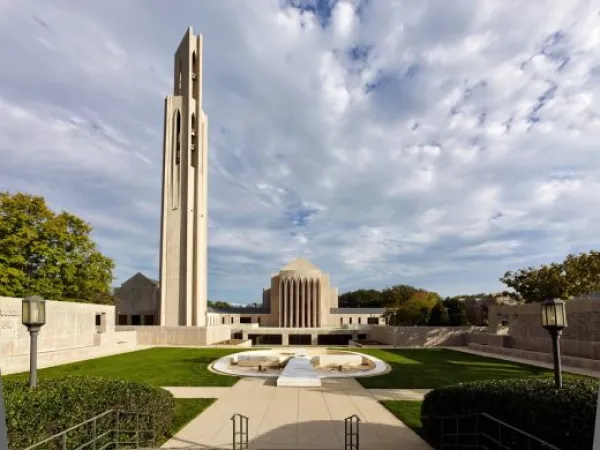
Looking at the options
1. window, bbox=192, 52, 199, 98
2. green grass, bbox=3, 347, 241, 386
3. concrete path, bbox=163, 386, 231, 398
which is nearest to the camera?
concrete path, bbox=163, 386, 231, 398

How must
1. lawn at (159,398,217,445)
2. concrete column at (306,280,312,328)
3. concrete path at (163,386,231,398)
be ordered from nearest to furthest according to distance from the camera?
lawn at (159,398,217,445) → concrete path at (163,386,231,398) → concrete column at (306,280,312,328)

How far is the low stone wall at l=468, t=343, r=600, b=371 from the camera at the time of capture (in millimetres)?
21375

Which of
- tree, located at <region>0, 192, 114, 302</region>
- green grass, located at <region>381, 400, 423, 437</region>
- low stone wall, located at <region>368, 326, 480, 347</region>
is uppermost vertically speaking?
tree, located at <region>0, 192, 114, 302</region>

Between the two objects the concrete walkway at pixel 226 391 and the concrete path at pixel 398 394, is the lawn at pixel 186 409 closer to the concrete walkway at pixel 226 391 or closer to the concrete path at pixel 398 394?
the concrete walkway at pixel 226 391

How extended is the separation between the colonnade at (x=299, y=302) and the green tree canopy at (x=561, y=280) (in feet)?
110

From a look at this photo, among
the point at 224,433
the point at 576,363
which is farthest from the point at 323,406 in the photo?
the point at 576,363

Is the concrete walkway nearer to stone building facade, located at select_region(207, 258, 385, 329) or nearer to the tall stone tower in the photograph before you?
the tall stone tower

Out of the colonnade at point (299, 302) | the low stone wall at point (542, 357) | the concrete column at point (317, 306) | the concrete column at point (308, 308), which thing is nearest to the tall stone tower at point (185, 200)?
the low stone wall at point (542, 357)

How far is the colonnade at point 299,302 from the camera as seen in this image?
72.8 meters

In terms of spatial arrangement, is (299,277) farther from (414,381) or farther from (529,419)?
(529,419)

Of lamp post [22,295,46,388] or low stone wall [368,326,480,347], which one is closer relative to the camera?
lamp post [22,295,46,388]

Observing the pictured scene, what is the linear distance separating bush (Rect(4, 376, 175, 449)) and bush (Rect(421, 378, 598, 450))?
239 inches

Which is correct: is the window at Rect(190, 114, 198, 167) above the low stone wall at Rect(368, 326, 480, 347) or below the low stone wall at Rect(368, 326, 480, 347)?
above

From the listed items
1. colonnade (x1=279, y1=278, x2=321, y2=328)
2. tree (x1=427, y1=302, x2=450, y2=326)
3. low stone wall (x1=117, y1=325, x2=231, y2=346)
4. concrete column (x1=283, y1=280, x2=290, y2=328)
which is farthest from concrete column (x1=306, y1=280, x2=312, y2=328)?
low stone wall (x1=117, y1=325, x2=231, y2=346)
